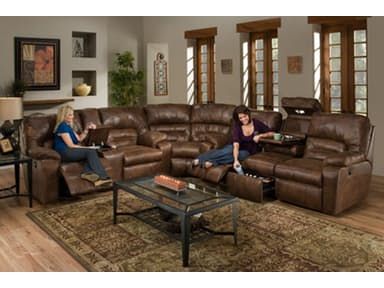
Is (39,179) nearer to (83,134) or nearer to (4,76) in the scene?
(83,134)

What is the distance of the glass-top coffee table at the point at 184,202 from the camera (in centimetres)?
298

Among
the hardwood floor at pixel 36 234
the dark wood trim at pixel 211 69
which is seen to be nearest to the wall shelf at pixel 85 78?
the dark wood trim at pixel 211 69

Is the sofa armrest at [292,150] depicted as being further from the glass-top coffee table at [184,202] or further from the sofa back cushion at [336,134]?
the glass-top coffee table at [184,202]

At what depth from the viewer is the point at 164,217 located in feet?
12.1

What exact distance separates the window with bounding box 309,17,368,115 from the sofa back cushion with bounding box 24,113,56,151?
12.4ft

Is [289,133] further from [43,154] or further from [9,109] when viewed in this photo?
[9,109]

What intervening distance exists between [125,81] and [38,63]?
67.6 inches

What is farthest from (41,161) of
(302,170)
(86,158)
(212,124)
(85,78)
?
(85,78)

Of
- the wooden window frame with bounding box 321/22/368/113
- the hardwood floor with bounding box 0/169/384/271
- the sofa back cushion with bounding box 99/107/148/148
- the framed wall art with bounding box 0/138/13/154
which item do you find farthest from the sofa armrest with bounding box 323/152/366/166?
the framed wall art with bounding box 0/138/13/154

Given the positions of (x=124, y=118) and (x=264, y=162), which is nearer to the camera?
(x=264, y=162)

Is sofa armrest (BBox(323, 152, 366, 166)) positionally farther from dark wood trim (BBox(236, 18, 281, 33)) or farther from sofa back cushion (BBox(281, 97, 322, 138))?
dark wood trim (BBox(236, 18, 281, 33))

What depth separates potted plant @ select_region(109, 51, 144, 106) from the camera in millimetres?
8609

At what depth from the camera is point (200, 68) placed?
834 centimetres

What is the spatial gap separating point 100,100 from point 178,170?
3.72 meters
